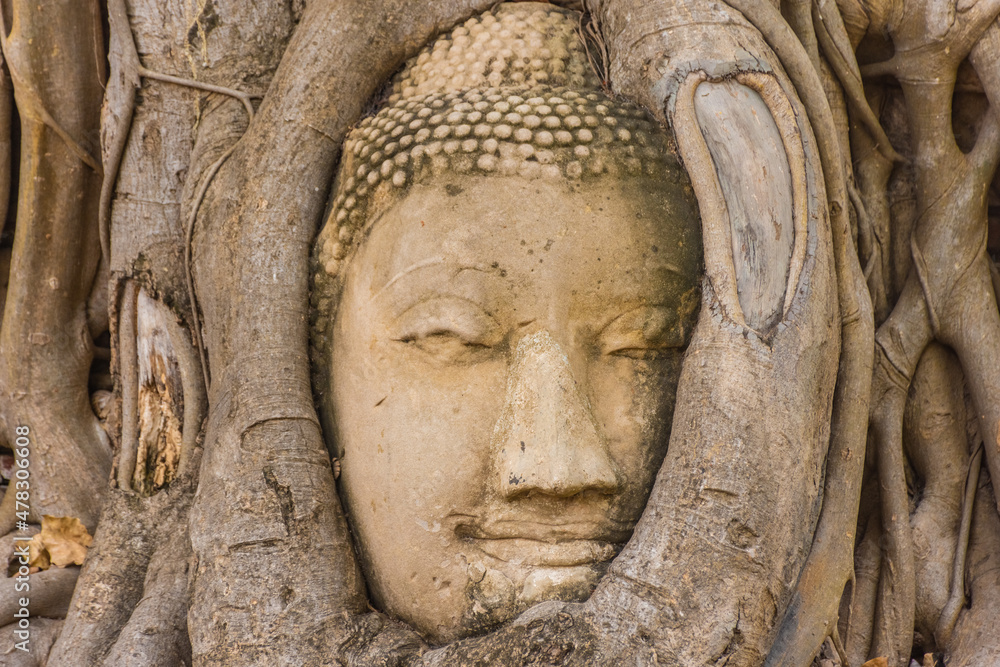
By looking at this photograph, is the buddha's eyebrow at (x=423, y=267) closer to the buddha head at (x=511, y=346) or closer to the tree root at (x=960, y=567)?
the buddha head at (x=511, y=346)

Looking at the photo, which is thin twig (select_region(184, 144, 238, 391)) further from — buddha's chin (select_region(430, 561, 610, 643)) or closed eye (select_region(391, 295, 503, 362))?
buddha's chin (select_region(430, 561, 610, 643))

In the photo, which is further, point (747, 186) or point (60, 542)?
point (60, 542)

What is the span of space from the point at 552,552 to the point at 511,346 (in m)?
0.48

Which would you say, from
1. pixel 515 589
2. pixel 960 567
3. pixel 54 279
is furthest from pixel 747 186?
pixel 54 279

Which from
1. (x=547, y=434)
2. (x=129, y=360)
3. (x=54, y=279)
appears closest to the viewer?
(x=547, y=434)

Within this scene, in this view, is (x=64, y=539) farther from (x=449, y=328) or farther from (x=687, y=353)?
(x=687, y=353)

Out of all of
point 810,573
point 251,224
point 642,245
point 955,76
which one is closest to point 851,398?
point 810,573

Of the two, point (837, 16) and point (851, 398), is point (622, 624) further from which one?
point (837, 16)

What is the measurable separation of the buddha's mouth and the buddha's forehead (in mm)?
571

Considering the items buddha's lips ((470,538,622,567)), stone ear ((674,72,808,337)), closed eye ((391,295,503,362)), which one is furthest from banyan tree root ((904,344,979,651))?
closed eye ((391,295,503,362))

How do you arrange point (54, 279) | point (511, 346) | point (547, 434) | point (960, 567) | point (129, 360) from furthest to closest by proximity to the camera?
point (54, 279) < point (129, 360) < point (960, 567) < point (511, 346) < point (547, 434)

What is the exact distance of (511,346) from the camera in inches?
78.0

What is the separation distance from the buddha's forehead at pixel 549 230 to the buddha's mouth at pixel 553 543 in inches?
22.5

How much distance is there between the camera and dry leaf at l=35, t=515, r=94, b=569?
2676 millimetres
